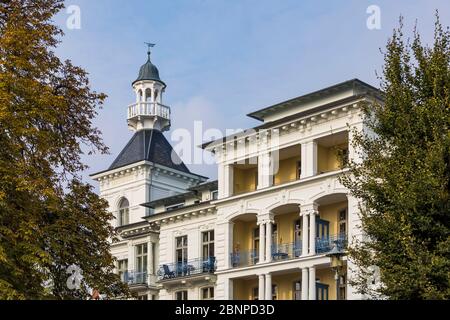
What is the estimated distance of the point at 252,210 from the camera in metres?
49.2

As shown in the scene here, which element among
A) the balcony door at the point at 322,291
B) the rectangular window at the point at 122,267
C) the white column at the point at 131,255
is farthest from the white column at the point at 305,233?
the rectangular window at the point at 122,267

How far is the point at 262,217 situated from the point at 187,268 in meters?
7.97

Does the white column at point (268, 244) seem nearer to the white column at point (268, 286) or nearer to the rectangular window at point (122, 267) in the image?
the white column at point (268, 286)

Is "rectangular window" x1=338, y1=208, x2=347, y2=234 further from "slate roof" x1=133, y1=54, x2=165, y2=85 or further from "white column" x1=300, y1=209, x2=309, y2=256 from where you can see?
"slate roof" x1=133, y1=54, x2=165, y2=85

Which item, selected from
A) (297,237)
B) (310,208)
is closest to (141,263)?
(297,237)

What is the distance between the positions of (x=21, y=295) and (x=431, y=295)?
1116cm

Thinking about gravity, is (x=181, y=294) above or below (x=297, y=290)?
below

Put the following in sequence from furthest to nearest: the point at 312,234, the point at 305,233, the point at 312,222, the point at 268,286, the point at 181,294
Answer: the point at 181,294, the point at 268,286, the point at 305,233, the point at 312,222, the point at 312,234

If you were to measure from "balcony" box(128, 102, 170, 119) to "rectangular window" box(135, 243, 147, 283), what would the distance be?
11.8 m

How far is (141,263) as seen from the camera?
59031 millimetres

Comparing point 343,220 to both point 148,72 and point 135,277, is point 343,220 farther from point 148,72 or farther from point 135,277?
point 148,72

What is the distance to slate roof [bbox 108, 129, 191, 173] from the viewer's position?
64.4 m
